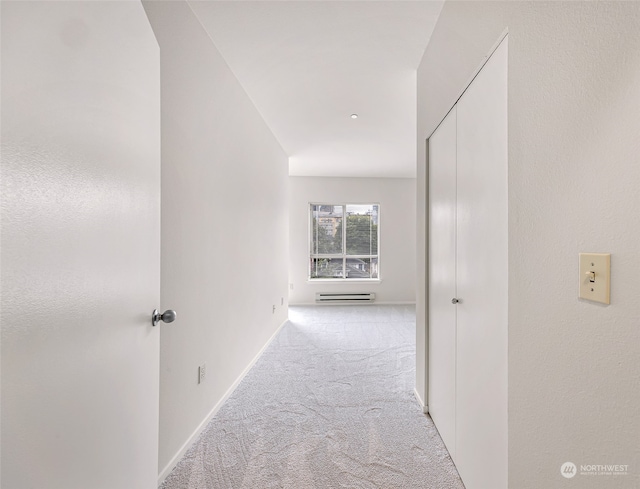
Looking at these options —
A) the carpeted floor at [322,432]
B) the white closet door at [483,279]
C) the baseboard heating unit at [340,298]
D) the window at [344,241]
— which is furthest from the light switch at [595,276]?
the window at [344,241]

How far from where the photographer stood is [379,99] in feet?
9.83

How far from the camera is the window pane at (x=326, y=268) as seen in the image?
646cm

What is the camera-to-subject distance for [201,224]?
6.54ft

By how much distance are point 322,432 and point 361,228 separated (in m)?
4.88

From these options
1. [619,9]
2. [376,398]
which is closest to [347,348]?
[376,398]

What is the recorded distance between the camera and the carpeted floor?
5.24 ft

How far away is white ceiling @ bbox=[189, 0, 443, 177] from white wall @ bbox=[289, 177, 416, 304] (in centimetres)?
229

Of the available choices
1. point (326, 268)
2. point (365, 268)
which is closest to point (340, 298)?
point (326, 268)

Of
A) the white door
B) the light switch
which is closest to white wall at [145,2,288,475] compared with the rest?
the white door

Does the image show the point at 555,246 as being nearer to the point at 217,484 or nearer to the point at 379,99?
the point at 217,484

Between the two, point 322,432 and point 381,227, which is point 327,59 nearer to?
point 322,432

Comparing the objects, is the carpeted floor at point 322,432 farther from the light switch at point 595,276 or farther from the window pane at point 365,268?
the window pane at point 365,268

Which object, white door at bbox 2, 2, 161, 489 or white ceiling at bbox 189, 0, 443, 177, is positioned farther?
white ceiling at bbox 189, 0, 443, 177

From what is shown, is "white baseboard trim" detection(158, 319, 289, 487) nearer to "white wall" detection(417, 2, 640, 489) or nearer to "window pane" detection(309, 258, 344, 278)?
"white wall" detection(417, 2, 640, 489)
